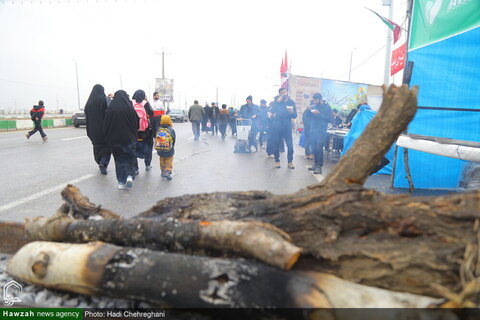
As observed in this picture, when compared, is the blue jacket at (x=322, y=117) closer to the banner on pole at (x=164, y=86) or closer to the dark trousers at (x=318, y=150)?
the dark trousers at (x=318, y=150)

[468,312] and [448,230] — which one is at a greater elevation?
[448,230]

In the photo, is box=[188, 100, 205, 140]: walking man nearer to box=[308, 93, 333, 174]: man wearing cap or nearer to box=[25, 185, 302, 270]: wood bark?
box=[308, 93, 333, 174]: man wearing cap

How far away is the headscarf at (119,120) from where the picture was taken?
18.3 feet

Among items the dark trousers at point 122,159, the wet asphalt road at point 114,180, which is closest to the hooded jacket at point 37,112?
the wet asphalt road at point 114,180

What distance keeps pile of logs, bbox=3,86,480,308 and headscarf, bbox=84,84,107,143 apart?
15.5 ft

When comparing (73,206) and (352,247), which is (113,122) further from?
(352,247)

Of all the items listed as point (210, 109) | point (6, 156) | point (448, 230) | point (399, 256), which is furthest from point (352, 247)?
point (210, 109)

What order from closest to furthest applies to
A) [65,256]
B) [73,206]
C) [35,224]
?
1. [65,256]
2. [35,224]
3. [73,206]

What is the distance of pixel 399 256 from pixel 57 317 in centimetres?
208

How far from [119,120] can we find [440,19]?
18.2 ft

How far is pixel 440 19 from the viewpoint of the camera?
16.9 feet

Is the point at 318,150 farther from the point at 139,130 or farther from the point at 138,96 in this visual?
the point at 138,96

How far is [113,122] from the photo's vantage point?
18.3 feet

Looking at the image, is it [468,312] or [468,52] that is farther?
[468,52]
